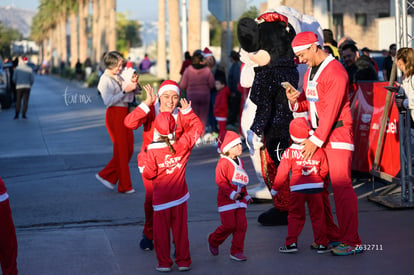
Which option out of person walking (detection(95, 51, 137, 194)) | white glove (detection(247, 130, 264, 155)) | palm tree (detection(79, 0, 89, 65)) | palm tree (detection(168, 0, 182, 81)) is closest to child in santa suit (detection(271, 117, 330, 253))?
white glove (detection(247, 130, 264, 155))

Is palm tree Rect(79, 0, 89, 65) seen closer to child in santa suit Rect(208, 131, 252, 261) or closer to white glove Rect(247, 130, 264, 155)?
white glove Rect(247, 130, 264, 155)

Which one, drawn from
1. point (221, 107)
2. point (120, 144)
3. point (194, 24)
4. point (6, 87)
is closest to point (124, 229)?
point (120, 144)

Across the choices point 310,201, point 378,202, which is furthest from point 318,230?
point 378,202

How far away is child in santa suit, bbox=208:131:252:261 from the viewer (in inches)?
259

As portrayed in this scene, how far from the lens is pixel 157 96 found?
6.98 meters

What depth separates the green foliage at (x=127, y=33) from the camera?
156 m

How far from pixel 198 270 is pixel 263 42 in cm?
305

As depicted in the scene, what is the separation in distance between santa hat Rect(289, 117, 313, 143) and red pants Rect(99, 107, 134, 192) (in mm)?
3842

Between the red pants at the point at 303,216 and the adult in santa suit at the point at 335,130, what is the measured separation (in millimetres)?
160

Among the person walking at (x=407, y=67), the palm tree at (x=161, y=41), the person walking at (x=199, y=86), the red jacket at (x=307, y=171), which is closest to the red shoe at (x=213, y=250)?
the red jacket at (x=307, y=171)

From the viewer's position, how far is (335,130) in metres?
6.77

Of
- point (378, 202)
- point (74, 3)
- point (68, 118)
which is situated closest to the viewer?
point (378, 202)

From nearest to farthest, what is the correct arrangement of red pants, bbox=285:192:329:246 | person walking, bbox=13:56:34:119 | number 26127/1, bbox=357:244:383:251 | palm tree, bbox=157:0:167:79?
red pants, bbox=285:192:329:246
number 26127/1, bbox=357:244:383:251
person walking, bbox=13:56:34:119
palm tree, bbox=157:0:167:79

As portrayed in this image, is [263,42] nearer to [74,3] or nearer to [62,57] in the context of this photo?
[74,3]
